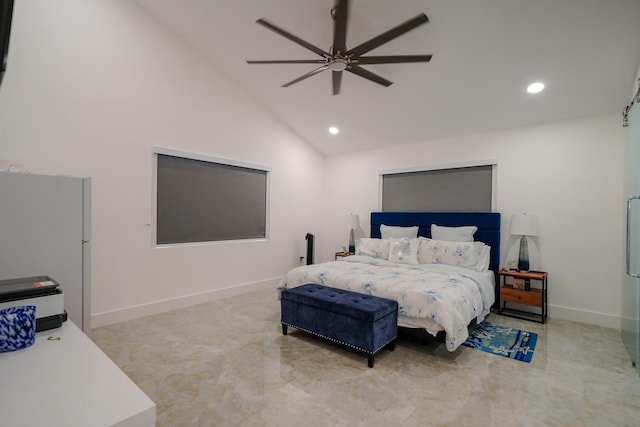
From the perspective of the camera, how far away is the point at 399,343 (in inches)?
123

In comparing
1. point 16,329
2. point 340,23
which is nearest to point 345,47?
point 340,23

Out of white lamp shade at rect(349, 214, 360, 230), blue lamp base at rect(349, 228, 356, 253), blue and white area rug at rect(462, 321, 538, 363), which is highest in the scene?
white lamp shade at rect(349, 214, 360, 230)

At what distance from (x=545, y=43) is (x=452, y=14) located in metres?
0.91

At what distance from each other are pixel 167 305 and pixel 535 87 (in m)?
5.05

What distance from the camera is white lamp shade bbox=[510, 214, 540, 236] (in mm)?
3799

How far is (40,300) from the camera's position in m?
1.26

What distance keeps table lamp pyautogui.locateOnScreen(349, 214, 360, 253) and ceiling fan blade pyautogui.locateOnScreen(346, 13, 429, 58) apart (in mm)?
3219

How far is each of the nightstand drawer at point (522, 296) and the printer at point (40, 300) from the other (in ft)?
13.9

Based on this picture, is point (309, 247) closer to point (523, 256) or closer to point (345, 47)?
point (523, 256)

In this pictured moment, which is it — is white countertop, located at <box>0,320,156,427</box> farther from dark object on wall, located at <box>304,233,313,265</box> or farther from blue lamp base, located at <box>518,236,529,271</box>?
dark object on wall, located at <box>304,233,313,265</box>

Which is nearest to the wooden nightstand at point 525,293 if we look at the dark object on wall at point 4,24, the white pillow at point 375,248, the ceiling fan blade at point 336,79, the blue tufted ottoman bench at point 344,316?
the white pillow at point 375,248

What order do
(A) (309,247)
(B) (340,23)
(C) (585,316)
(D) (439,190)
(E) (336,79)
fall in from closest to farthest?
(B) (340,23)
(E) (336,79)
(C) (585,316)
(D) (439,190)
(A) (309,247)

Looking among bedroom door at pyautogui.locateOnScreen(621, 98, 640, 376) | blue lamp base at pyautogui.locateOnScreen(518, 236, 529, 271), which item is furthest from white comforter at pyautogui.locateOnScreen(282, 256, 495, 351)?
bedroom door at pyautogui.locateOnScreen(621, 98, 640, 376)

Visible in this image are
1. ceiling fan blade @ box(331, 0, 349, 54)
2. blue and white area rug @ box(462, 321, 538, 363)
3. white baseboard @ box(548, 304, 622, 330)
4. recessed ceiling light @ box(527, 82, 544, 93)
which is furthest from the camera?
white baseboard @ box(548, 304, 622, 330)
